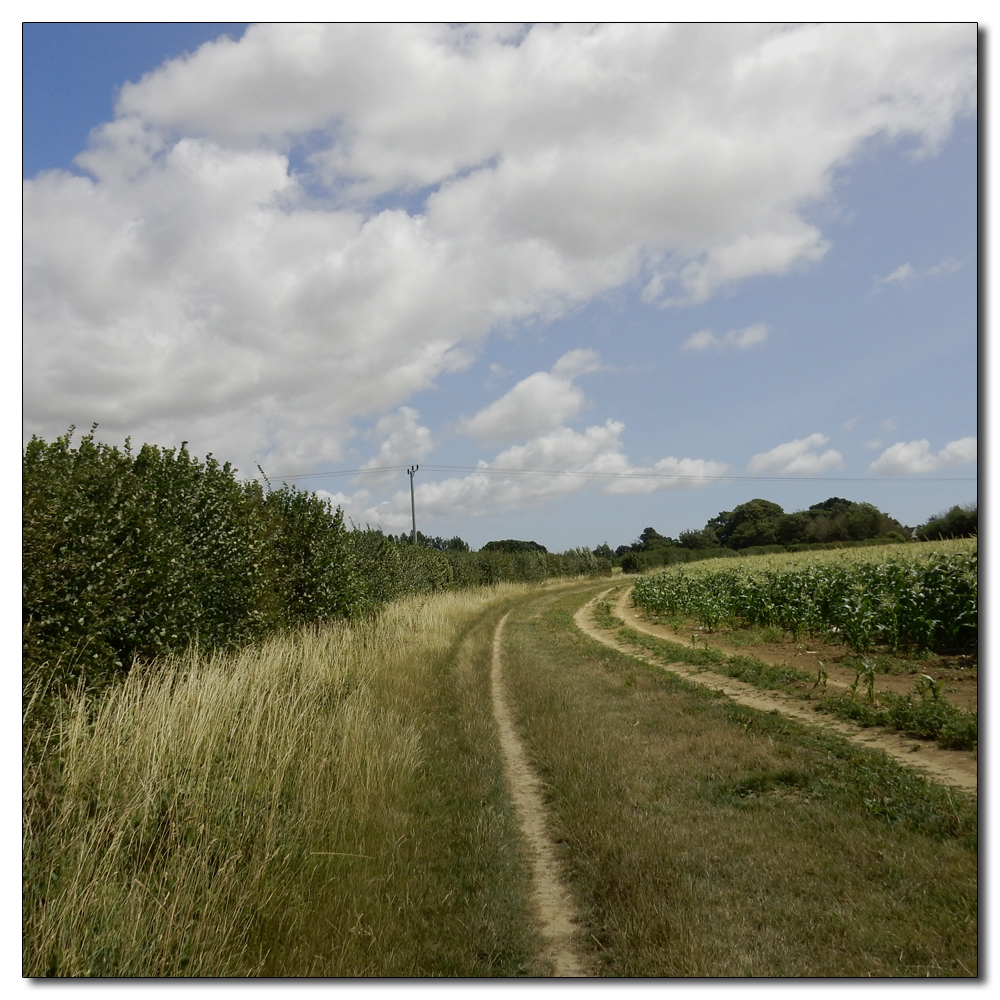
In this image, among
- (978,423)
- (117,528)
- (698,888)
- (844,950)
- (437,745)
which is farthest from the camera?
(437,745)

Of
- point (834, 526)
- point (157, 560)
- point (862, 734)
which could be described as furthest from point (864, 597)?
point (157, 560)

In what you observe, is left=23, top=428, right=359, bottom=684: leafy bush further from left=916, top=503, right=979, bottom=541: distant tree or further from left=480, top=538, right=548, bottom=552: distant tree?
left=480, top=538, right=548, bottom=552: distant tree

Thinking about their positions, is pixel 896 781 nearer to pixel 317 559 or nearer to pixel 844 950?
pixel 844 950

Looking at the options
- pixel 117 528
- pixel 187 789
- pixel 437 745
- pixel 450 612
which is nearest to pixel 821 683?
pixel 437 745

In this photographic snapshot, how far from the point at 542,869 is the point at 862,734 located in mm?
5283

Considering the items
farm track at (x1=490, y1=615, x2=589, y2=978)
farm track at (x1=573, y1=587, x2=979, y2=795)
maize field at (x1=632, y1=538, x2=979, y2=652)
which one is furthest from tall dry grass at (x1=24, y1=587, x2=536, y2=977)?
maize field at (x1=632, y1=538, x2=979, y2=652)

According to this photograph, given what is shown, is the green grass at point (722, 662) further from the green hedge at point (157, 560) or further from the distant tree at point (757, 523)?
the green hedge at point (157, 560)

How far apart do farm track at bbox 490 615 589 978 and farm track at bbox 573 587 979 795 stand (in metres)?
2.91

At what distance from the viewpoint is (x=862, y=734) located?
331 inches

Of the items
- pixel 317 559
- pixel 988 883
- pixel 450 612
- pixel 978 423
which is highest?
pixel 978 423

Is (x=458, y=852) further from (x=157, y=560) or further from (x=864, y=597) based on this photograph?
(x=864, y=597)

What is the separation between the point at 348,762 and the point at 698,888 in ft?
11.8

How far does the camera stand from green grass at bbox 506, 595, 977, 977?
3.71m

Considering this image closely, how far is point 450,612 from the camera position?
2608cm
